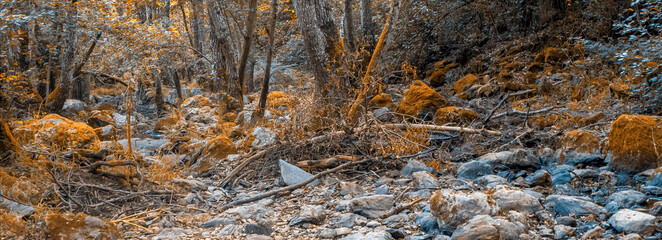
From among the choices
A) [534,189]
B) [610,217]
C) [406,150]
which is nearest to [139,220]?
[406,150]

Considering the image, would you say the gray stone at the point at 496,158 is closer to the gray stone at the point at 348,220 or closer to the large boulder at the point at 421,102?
the gray stone at the point at 348,220

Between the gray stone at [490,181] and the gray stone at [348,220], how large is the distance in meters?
0.96

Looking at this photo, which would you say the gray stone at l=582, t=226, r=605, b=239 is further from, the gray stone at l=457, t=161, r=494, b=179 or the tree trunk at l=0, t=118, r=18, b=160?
the tree trunk at l=0, t=118, r=18, b=160

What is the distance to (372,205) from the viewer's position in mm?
3053

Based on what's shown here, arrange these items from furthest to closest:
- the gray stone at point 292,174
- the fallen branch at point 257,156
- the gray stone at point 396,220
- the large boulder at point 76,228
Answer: the fallen branch at point 257,156
the gray stone at point 292,174
the gray stone at point 396,220
the large boulder at point 76,228

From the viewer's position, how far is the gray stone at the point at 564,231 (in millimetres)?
2320

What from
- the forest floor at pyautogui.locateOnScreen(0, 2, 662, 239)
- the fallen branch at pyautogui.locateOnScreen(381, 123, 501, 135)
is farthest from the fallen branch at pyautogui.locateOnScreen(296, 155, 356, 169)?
the fallen branch at pyautogui.locateOnScreen(381, 123, 501, 135)

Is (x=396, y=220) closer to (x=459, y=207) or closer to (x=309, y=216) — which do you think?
(x=459, y=207)

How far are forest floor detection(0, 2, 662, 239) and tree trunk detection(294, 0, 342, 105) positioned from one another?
1.02 ft

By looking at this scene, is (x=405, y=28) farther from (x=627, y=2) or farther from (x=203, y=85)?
(x=203, y=85)

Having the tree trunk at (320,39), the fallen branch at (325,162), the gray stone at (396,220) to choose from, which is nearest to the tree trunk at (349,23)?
the tree trunk at (320,39)

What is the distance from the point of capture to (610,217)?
2430 mm

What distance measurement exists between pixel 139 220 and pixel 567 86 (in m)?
5.69

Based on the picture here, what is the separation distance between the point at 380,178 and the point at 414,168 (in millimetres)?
293
